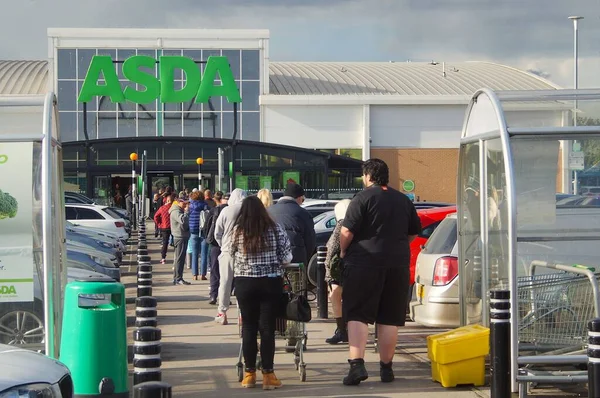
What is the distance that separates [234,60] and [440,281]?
140 ft

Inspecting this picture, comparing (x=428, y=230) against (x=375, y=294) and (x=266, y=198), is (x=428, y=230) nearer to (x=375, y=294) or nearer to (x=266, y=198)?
(x=266, y=198)

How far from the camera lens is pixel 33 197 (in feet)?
28.7

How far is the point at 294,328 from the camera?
961cm

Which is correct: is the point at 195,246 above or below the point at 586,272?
below

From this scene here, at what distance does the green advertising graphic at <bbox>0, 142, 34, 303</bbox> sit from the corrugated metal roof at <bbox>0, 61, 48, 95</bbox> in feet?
153

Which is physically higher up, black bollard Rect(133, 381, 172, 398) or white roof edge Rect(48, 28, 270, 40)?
white roof edge Rect(48, 28, 270, 40)

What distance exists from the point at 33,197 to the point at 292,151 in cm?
4104

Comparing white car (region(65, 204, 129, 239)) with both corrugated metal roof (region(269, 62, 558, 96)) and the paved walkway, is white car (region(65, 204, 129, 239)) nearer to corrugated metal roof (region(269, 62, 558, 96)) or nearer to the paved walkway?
the paved walkway

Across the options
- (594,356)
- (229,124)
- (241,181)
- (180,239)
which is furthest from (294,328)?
(229,124)

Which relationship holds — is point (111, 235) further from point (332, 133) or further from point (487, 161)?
point (332, 133)

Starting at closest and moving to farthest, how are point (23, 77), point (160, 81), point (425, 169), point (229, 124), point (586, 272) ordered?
point (586, 272)
point (160, 81)
point (229, 124)
point (425, 169)
point (23, 77)

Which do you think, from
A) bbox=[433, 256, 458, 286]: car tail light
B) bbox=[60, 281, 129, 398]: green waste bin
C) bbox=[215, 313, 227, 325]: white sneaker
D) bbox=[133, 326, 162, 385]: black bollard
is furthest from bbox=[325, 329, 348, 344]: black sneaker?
bbox=[133, 326, 162, 385]: black bollard

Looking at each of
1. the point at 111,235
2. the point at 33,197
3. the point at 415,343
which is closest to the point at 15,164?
the point at 33,197

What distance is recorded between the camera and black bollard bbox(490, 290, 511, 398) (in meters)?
7.42
